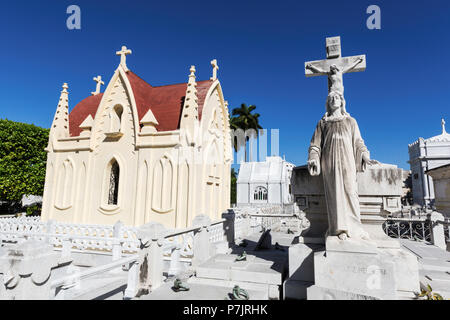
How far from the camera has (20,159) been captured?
21.1 m

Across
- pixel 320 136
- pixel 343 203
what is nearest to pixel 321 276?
pixel 343 203

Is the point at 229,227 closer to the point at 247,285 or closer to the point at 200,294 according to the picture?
the point at 247,285

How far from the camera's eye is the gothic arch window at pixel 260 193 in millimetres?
37219

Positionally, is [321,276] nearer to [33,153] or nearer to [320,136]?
[320,136]

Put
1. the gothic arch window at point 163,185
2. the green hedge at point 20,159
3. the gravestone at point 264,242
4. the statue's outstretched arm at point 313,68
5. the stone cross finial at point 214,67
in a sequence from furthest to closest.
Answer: the green hedge at point 20,159
the stone cross finial at point 214,67
the gothic arch window at point 163,185
the gravestone at point 264,242
the statue's outstretched arm at point 313,68

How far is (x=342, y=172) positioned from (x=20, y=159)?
87.2 feet

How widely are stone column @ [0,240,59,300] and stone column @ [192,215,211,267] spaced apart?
3.77 m

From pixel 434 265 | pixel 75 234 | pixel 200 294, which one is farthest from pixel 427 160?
pixel 75 234

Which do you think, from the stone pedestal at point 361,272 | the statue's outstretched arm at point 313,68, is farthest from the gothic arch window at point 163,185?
the stone pedestal at point 361,272

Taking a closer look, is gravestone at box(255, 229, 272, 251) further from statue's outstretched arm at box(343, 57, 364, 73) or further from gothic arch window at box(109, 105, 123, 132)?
gothic arch window at box(109, 105, 123, 132)

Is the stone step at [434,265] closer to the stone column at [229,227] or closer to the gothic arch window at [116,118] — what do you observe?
the stone column at [229,227]

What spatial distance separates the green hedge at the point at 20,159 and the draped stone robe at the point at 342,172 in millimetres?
24404

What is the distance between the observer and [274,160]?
40406 mm

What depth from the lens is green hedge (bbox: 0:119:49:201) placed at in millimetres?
19531
